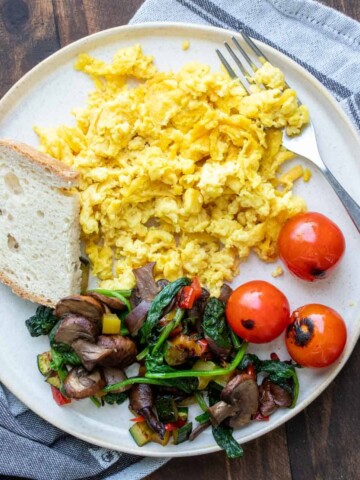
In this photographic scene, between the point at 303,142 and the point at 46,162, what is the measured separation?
1359 mm

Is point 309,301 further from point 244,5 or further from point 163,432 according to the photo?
point 244,5

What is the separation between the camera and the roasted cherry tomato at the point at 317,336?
3.79 m

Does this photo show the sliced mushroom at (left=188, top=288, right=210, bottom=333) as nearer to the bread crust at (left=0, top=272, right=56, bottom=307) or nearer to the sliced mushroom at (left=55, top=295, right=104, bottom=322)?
the sliced mushroom at (left=55, top=295, right=104, bottom=322)

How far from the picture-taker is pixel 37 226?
4.11 metres

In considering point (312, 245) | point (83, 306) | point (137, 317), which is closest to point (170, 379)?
point (137, 317)

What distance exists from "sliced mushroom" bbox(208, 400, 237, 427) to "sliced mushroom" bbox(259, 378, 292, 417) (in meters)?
0.18

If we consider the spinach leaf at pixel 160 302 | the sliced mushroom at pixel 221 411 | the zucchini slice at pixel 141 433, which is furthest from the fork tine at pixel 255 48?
the zucchini slice at pixel 141 433

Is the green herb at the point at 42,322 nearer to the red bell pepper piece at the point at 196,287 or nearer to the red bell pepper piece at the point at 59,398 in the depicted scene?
the red bell pepper piece at the point at 59,398

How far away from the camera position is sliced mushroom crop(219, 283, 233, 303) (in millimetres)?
3977

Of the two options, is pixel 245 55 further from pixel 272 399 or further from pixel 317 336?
pixel 272 399

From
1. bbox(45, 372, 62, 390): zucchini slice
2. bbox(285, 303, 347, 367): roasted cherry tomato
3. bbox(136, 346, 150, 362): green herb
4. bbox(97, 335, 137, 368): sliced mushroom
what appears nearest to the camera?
bbox(285, 303, 347, 367): roasted cherry tomato

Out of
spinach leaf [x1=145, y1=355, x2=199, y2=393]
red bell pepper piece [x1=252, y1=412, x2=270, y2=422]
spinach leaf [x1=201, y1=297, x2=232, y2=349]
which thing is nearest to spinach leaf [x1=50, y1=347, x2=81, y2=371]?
spinach leaf [x1=145, y1=355, x2=199, y2=393]

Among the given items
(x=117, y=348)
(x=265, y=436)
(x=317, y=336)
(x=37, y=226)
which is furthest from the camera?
(x=265, y=436)

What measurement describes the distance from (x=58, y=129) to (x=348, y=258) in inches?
67.4
